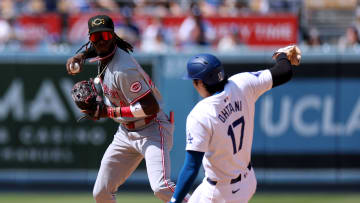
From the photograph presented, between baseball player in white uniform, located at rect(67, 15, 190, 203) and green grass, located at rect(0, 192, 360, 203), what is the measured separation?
3.35 metres

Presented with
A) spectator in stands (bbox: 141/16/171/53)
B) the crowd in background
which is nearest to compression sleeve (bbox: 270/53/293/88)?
spectator in stands (bbox: 141/16/171/53)

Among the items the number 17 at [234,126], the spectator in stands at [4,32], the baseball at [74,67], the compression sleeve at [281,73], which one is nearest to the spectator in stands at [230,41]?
the spectator in stands at [4,32]

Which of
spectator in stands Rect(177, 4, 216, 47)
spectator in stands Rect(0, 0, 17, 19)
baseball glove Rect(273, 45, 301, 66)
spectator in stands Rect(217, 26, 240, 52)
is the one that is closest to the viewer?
baseball glove Rect(273, 45, 301, 66)

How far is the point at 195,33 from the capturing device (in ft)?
41.5

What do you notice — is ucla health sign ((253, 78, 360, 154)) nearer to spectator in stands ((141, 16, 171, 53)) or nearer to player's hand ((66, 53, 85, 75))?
spectator in stands ((141, 16, 171, 53))

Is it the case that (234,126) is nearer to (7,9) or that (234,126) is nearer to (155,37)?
(155,37)

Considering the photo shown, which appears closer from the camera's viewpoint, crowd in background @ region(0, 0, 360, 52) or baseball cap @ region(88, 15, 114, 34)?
baseball cap @ region(88, 15, 114, 34)

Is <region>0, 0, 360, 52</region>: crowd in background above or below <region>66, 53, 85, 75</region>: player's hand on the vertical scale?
below

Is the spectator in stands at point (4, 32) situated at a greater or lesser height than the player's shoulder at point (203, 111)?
lesser

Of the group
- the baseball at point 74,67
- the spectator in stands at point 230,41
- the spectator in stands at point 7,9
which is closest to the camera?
the baseball at point 74,67

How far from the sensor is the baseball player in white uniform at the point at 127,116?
611cm

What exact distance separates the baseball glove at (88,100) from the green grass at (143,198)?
3.74 metres

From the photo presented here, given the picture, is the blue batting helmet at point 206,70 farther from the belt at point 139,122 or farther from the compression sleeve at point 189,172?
the belt at point 139,122

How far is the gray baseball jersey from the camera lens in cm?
612
